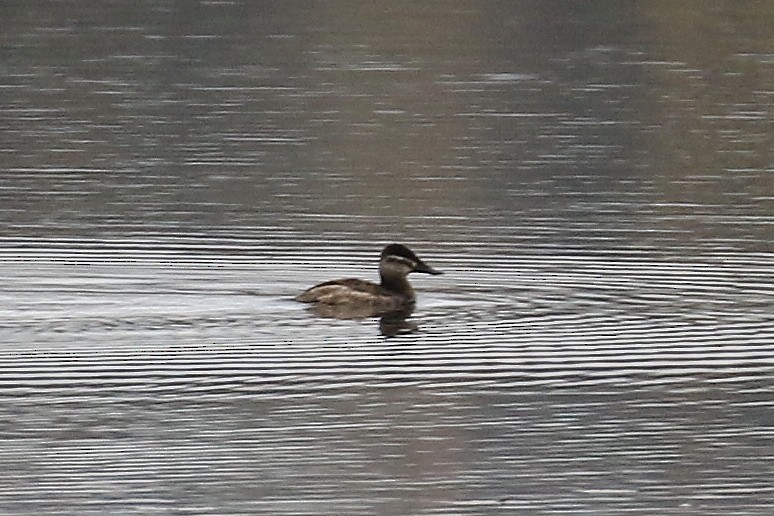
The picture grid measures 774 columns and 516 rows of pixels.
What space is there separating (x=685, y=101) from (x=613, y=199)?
26.2ft

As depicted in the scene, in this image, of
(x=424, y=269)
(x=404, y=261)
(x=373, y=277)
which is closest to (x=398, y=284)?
(x=404, y=261)

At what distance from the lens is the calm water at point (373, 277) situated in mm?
10453

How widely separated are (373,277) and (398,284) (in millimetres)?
882

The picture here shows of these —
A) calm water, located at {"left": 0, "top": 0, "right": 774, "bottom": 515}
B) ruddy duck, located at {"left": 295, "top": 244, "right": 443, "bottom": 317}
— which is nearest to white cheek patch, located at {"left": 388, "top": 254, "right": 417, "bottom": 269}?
ruddy duck, located at {"left": 295, "top": 244, "right": 443, "bottom": 317}

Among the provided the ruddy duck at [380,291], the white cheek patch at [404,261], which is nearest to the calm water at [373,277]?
the ruddy duck at [380,291]

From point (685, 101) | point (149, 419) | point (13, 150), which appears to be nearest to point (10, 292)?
point (149, 419)

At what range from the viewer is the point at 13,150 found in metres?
21.7

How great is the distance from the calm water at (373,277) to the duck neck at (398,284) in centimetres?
19

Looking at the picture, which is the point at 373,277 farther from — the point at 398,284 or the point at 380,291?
the point at 380,291

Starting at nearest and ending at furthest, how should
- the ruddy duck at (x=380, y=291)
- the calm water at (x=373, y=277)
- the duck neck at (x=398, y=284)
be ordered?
the calm water at (x=373, y=277) < the ruddy duck at (x=380, y=291) < the duck neck at (x=398, y=284)

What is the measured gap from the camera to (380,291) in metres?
14.8

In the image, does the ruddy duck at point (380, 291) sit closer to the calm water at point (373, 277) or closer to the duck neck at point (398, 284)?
the duck neck at point (398, 284)

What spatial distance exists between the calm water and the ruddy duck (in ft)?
0.39

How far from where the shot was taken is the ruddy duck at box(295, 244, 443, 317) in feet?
47.1
